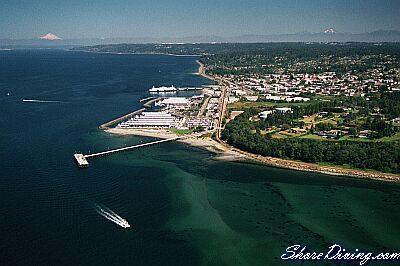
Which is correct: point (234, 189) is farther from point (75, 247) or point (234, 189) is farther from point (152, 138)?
point (152, 138)

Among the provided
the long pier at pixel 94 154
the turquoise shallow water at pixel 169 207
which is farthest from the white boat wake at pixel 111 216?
the long pier at pixel 94 154

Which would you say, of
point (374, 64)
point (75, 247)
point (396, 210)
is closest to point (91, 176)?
point (75, 247)

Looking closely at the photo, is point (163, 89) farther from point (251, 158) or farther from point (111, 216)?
point (111, 216)

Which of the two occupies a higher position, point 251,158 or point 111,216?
point 251,158

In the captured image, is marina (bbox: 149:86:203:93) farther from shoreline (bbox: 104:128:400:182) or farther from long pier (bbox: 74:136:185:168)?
long pier (bbox: 74:136:185:168)

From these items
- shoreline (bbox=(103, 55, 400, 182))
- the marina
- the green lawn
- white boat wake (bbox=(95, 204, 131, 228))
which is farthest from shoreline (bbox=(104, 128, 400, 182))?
the marina

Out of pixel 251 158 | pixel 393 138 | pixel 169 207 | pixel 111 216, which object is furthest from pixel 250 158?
pixel 111 216
